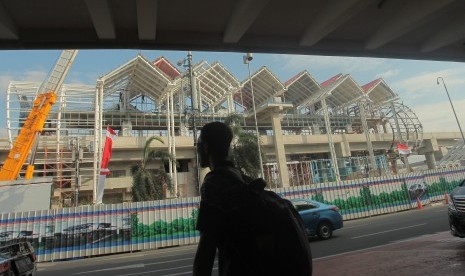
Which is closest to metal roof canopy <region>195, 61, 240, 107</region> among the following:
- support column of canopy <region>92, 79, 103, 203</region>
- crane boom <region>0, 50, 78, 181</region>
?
support column of canopy <region>92, 79, 103, 203</region>

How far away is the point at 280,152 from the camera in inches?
1679

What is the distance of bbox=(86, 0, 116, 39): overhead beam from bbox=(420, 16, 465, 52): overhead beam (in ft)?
15.8

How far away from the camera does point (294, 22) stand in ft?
15.5

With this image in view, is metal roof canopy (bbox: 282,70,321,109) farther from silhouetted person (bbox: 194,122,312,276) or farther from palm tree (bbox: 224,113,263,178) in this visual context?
silhouetted person (bbox: 194,122,312,276)

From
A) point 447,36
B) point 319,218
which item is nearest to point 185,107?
point 319,218

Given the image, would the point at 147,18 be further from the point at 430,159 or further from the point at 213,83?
the point at 430,159

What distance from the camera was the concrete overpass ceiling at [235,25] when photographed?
394 centimetres

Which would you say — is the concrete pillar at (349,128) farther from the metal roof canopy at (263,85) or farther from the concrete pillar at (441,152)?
the concrete pillar at (441,152)

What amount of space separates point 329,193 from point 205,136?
20746mm

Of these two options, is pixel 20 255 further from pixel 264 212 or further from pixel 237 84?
pixel 237 84

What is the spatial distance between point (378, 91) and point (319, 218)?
5288cm

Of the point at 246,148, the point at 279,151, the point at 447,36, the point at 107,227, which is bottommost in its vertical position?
the point at 107,227

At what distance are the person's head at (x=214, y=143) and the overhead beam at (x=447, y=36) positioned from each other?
494 centimetres

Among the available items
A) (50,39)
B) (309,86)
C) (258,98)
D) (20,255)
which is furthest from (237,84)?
(50,39)
